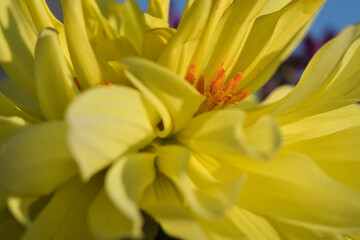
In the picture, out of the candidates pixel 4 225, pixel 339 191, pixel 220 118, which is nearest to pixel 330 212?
pixel 339 191

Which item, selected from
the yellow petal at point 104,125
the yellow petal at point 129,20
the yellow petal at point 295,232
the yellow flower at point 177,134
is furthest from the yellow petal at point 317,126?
the yellow petal at point 129,20

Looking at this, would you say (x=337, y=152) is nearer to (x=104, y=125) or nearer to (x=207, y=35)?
(x=207, y=35)

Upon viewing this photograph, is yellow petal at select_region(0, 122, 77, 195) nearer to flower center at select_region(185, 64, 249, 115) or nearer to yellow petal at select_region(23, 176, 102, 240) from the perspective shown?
yellow petal at select_region(23, 176, 102, 240)

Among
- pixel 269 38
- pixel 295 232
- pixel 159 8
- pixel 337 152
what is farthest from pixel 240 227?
pixel 159 8

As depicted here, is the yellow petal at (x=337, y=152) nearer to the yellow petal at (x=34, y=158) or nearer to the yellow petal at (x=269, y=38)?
the yellow petal at (x=269, y=38)

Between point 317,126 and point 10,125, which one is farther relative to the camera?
point 317,126

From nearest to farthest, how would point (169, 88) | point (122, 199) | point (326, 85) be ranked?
point (122, 199) < point (169, 88) < point (326, 85)
